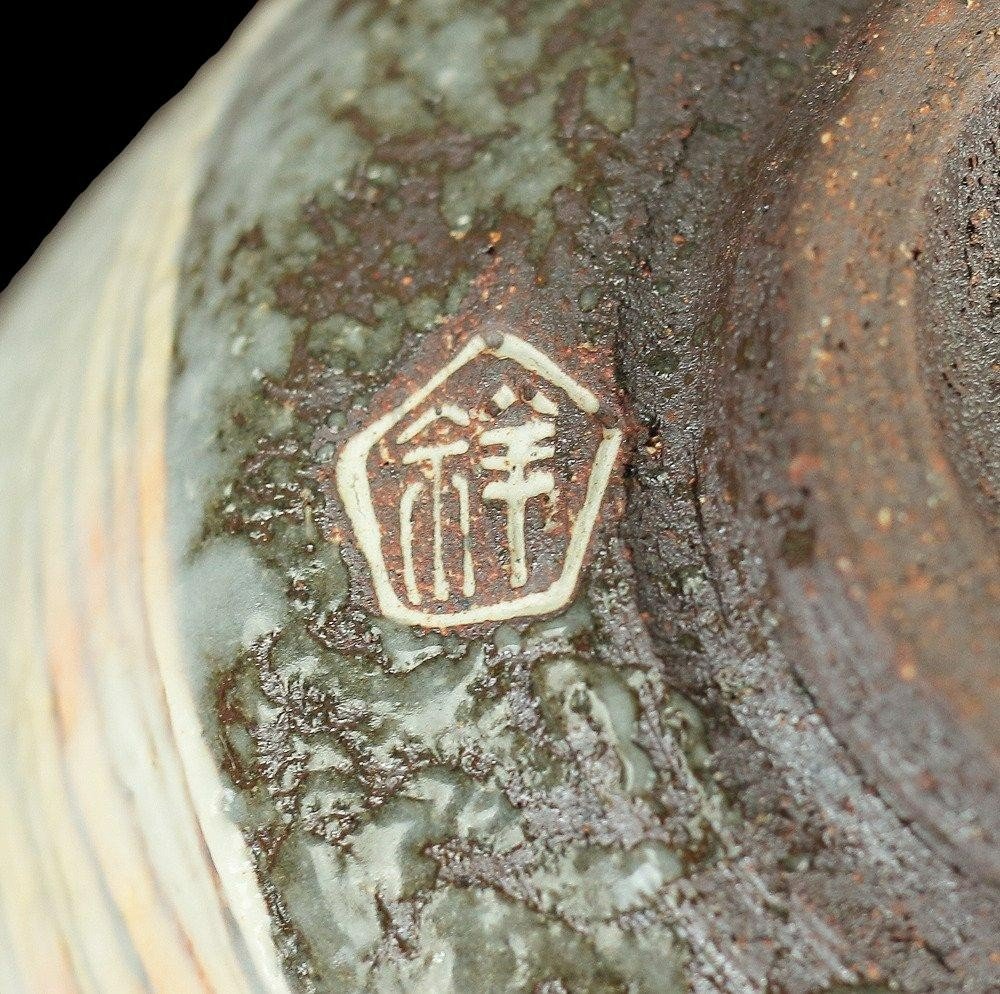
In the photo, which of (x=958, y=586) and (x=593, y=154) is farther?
(x=593, y=154)

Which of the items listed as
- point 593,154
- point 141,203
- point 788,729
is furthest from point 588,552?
point 141,203

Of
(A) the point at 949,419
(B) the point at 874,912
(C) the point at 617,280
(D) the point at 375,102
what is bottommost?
(B) the point at 874,912

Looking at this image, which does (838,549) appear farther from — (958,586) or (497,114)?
(497,114)

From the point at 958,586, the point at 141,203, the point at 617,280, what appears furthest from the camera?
the point at 141,203
